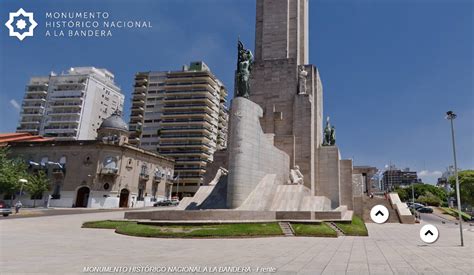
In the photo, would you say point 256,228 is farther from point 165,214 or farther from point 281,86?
point 281,86

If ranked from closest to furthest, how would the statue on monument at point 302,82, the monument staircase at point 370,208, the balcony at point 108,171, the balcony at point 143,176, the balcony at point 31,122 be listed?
1. the statue on monument at point 302,82
2. the monument staircase at point 370,208
3. the balcony at point 108,171
4. the balcony at point 143,176
5. the balcony at point 31,122

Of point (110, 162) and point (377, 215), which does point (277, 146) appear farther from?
point (110, 162)

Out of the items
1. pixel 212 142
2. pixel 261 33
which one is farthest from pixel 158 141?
pixel 261 33

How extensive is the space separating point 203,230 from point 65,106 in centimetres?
8440

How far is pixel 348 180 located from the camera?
1565 inches

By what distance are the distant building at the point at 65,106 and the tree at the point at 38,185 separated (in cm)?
3372

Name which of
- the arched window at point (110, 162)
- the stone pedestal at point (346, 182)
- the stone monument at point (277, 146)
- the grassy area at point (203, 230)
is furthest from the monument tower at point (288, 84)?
the arched window at point (110, 162)

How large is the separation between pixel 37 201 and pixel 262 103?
41.5 meters

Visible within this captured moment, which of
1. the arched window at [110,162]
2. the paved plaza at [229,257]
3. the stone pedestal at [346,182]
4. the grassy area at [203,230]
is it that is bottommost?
the paved plaza at [229,257]

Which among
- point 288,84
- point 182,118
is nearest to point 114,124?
point 182,118

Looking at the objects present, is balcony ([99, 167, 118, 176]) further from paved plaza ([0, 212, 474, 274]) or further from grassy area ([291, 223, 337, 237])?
grassy area ([291, 223, 337, 237])

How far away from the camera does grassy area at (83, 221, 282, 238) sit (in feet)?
59.6

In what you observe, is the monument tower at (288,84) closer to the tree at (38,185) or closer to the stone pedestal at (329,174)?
the stone pedestal at (329,174)

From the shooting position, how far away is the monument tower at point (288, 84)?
3603 centimetres
